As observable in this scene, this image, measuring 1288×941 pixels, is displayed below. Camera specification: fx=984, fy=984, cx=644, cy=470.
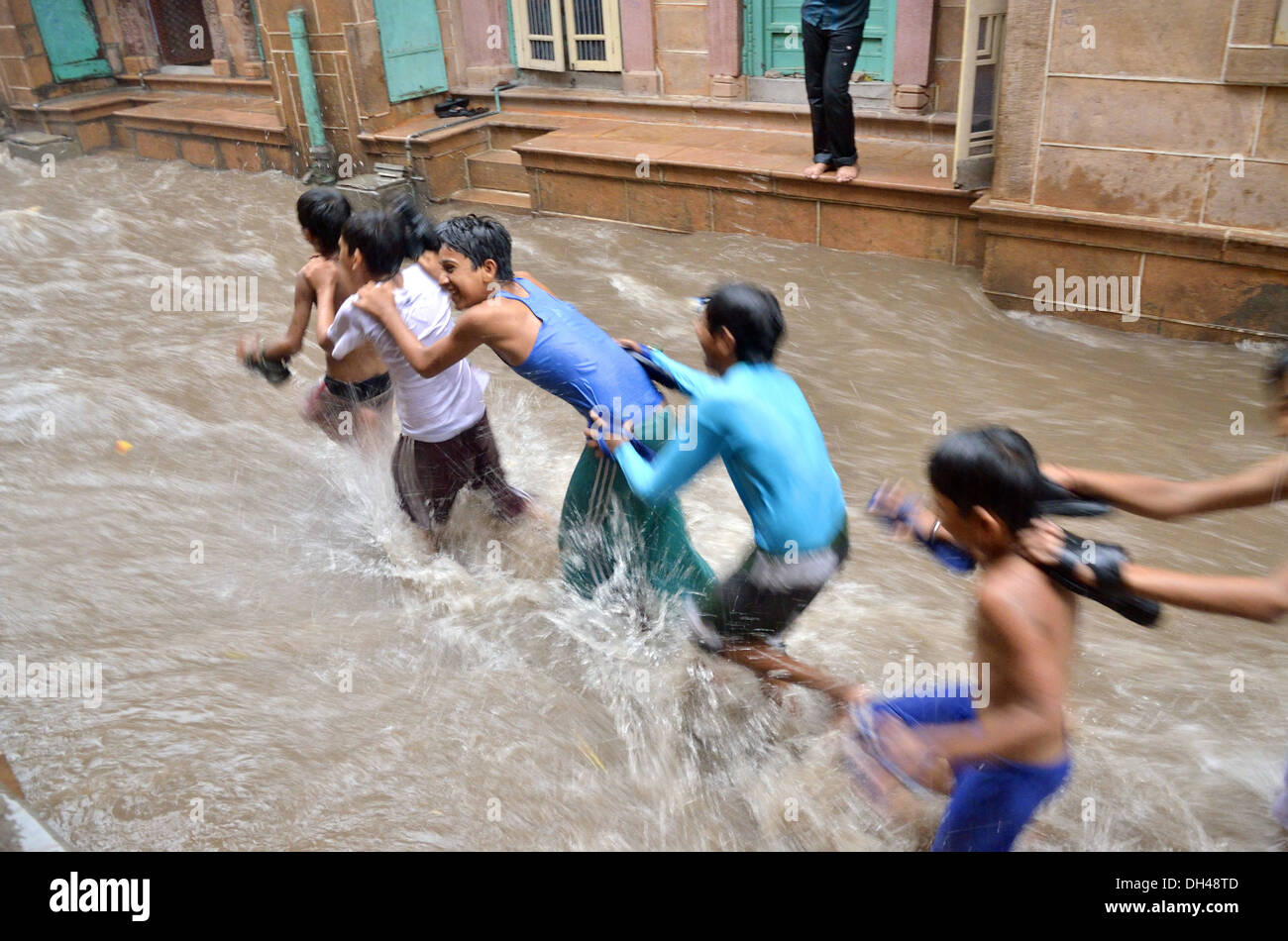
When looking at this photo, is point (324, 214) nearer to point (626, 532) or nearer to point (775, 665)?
point (626, 532)

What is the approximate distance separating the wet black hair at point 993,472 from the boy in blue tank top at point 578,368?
113 cm

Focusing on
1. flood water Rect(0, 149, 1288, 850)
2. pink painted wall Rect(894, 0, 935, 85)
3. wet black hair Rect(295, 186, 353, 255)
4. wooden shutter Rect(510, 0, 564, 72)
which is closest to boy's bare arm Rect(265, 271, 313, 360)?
wet black hair Rect(295, 186, 353, 255)

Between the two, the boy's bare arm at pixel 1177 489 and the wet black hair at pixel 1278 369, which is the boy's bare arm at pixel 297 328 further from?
the wet black hair at pixel 1278 369

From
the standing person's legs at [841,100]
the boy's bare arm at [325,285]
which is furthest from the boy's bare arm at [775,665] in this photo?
the standing person's legs at [841,100]

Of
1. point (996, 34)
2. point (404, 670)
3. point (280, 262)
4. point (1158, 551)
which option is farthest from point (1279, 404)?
point (280, 262)

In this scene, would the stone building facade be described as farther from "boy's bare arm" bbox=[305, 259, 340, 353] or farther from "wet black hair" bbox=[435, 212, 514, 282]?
"boy's bare arm" bbox=[305, 259, 340, 353]

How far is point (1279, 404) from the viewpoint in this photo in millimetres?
2400

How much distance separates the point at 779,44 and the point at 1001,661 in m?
8.02

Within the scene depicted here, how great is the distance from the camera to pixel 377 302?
3553 mm

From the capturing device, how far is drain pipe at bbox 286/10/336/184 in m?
9.45

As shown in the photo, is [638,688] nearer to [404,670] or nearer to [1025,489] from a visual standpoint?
[404,670]

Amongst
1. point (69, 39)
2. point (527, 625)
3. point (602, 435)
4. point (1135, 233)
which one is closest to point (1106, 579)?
point (602, 435)

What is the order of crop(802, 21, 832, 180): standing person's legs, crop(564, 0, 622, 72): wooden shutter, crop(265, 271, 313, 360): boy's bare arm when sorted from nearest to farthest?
crop(265, 271, 313, 360): boy's bare arm → crop(802, 21, 832, 180): standing person's legs → crop(564, 0, 622, 72): wooden shutter

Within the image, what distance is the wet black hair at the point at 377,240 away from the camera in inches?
145
